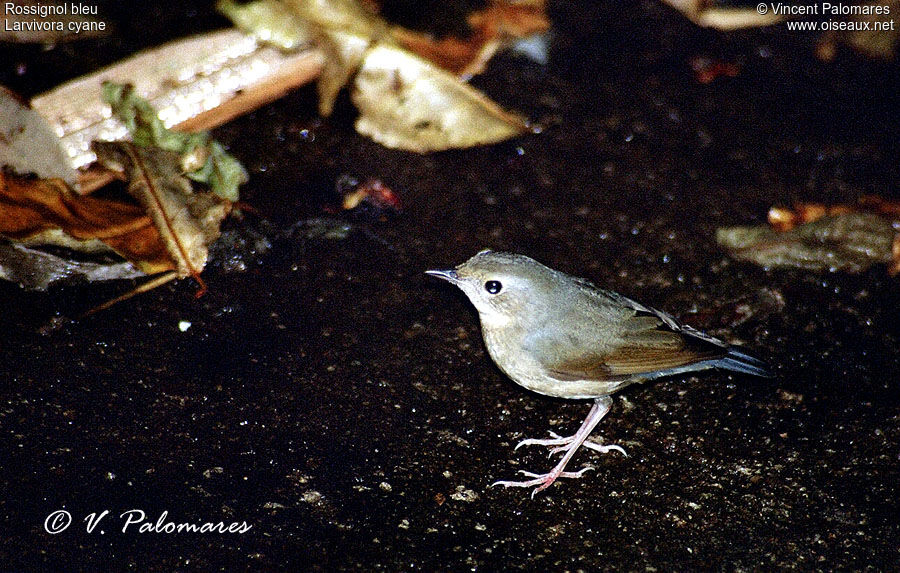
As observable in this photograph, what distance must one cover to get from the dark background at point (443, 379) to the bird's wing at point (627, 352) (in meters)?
0.34

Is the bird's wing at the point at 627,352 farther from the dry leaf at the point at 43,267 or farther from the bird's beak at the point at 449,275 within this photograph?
the dry leaf at the point at 43,267

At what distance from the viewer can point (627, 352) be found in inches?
156

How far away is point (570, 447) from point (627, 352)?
521 mm

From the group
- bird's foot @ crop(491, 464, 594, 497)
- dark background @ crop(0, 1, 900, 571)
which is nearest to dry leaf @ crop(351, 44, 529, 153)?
dark background @ crop(0, 1, 900, 571)

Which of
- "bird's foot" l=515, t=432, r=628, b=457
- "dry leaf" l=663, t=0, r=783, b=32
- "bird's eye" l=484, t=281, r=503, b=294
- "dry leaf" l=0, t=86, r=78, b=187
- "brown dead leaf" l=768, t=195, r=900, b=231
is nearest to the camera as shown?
"bird's foot" l=515, t=432, r=628, b=457

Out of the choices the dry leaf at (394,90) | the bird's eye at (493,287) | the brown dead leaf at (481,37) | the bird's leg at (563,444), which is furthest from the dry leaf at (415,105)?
the bird's leg at (563,444)

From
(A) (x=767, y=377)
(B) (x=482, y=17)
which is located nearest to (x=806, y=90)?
(B) (x=482, y=17)

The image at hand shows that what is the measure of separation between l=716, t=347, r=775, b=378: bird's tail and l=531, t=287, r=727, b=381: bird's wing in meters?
0.06

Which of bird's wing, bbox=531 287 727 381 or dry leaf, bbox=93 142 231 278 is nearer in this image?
bird's wing, bbox=531 287 727 381

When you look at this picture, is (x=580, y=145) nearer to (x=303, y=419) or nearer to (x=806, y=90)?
(x=806, y=90)

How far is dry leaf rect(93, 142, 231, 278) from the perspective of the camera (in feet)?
14.2

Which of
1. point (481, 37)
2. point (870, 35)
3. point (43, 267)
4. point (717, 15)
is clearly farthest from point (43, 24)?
point (870, 35)

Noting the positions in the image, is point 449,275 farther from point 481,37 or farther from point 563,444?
point 481,37

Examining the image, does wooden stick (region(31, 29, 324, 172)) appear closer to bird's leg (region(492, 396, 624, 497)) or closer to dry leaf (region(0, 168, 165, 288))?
dry leaf (region(0, 168, 165, 288))
